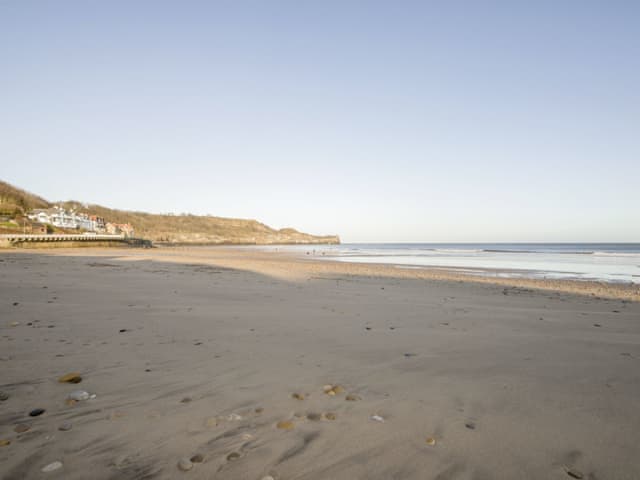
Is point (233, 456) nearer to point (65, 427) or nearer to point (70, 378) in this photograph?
point (65, 427)

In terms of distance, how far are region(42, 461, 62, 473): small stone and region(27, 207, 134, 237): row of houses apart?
86.5 meters

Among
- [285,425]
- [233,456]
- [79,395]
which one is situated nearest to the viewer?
[233,456]

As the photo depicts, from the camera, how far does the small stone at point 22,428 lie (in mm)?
2348

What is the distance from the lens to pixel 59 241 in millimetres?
47344

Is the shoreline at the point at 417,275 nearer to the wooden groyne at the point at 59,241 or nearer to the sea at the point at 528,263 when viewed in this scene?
the sea at the point at 528,263

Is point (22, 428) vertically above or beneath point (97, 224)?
beneath

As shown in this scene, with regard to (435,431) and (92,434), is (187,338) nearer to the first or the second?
(92,434)

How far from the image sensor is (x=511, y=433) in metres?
2.45

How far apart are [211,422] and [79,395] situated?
124cm

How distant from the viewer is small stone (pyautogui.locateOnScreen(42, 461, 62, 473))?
6.46ft

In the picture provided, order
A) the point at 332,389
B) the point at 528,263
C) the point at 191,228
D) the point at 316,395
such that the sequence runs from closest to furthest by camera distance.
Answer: the point at 316,395 < the point at 332,389 < the point at 528,263 < the point at 191,228

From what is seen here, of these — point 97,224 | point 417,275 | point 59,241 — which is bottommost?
point 417,275

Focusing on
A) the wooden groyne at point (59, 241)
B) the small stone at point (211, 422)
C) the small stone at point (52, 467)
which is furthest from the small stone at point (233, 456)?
the wooden groyne at point (59, 241)

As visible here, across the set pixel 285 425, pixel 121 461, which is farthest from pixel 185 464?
pixel 285 425
